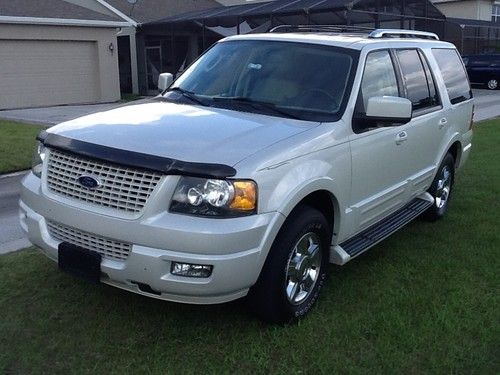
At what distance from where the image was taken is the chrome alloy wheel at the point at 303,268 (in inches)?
150

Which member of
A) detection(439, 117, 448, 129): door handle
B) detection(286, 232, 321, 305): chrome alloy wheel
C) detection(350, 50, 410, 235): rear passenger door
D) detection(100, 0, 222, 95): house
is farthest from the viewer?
detection(100, 0, 222, 95): house

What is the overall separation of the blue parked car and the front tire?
86.0ft

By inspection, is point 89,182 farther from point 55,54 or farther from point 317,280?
point 55,54

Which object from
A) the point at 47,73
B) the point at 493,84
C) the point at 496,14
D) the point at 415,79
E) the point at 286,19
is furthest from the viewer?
the point at 496,14

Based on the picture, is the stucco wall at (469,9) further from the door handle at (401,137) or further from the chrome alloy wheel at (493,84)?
the door handle at (401,137)

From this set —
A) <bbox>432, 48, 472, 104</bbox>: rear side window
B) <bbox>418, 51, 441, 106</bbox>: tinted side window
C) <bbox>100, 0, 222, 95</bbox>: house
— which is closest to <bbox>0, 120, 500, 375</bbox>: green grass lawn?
<bbox>418, 51, 441, 106</bbox>: tinted side window

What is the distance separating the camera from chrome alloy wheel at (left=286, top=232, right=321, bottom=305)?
12.5 ft

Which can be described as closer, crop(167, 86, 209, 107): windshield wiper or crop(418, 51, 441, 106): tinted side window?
crop(167, 86, 209, 107): windshield wiper

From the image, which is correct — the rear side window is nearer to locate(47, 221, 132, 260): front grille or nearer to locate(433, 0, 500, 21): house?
locate(47, 221, 132, 260): front grille

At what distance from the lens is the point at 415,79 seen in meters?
5.43

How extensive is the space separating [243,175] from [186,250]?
1.69 feet

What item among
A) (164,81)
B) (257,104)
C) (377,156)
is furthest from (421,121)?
(164,81)

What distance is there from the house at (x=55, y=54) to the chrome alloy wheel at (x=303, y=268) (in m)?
18.0

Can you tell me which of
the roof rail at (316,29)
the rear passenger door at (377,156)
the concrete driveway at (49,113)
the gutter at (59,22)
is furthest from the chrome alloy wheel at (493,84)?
the rear passenger door at (377,156)
